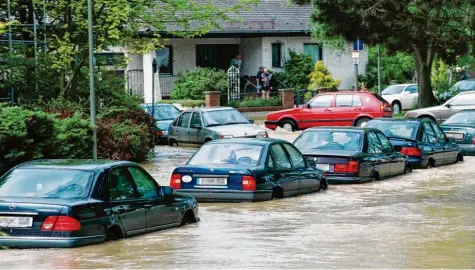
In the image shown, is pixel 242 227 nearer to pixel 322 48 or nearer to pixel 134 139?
pixel 134 139

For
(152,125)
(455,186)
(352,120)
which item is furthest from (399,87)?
(455,186)

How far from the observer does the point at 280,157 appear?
2175cm

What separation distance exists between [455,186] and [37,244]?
44.6 feet

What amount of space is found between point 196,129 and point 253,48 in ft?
80.3

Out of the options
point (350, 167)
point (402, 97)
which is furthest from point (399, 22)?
point (402, 97)

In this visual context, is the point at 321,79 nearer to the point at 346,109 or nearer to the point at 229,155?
the point at 346,109

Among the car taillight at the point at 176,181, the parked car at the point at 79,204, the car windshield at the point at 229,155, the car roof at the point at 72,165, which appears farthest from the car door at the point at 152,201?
the car windshield at the point at 229,155

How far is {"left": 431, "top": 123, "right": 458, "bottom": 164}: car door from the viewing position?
31203 mm

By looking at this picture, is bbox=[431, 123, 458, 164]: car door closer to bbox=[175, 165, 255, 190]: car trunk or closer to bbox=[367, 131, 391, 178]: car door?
bbox=[367, 131, 391, 178]: car door

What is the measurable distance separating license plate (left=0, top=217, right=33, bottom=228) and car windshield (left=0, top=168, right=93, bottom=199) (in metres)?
0.50

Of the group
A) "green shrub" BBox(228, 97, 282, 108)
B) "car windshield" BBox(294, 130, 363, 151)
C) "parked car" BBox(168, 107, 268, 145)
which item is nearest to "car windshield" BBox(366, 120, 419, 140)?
"car windshield" BBox(294, 130, 363, 151)

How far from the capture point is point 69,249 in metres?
14.2

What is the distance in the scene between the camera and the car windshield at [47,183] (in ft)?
48.5

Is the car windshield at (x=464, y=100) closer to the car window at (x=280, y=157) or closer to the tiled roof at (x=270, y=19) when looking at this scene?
the tiled roof at (x=270, y=19)
